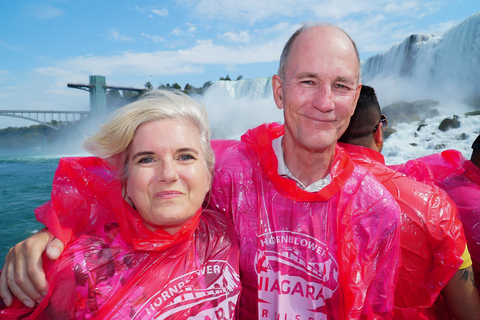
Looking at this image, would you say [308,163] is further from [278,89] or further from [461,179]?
[461,179]

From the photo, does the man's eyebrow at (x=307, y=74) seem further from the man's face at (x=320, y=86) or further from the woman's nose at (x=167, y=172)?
the woman's nose at (x=167, y=172)

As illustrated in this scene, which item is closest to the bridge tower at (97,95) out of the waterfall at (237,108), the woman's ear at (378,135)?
the waterfall at (237,108)

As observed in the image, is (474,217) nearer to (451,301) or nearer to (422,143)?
(451,301)

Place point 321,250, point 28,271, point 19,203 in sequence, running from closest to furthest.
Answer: point 28,271
point 321,250
point 19,203

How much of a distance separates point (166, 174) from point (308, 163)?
668 millimetres

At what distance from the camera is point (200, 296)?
1.25 m

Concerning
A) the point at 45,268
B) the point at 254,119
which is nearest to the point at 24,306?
the point at 45,268

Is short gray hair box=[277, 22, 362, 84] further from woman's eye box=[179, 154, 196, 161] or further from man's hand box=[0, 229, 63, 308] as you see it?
man's hand box=[0, 229, 63, 308]

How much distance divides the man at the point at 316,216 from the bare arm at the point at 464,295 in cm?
42

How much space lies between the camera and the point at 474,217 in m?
1.75

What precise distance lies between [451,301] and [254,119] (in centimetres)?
2652

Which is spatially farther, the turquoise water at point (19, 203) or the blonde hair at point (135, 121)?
the turquoise water at point (19, 203)

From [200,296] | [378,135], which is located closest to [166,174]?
[200,296]

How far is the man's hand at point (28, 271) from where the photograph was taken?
112 centimetres
